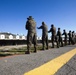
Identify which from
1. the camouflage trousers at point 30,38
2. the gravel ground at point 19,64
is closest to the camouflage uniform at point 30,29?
the camouflage trousers at point 30,38

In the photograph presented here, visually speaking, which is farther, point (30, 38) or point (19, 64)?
point (30, 38)

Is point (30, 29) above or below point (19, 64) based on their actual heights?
above

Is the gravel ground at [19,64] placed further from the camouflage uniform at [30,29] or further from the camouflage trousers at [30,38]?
the camouflage uniform at [30,29]

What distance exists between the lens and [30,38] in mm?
15453

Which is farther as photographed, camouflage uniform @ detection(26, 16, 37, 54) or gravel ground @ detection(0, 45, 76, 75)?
camouflage uniform @ detection(26, 16, 37, 54)

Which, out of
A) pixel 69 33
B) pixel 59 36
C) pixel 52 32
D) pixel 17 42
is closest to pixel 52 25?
pixel 52 32

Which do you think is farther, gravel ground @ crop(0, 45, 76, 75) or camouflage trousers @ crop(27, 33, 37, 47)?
camouflage trousers @ crop(27, 33, 37, 47)

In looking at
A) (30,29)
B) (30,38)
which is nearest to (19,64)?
(30,38)

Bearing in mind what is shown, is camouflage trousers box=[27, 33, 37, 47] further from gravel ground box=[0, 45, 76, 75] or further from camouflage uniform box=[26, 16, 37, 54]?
gravel ground box=[0, 45, 76, 75]

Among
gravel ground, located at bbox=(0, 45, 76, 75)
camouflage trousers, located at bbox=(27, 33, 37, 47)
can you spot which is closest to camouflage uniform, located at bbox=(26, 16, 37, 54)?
camouflage trousers, located at bbox=(27, 33, 37, 47)

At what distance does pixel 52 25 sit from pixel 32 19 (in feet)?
31.2

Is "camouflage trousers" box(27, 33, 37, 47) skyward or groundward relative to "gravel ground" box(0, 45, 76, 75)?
skyward

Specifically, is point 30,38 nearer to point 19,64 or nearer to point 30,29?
point 30,29

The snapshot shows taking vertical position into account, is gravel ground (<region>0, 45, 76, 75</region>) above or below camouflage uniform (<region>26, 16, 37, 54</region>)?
below
